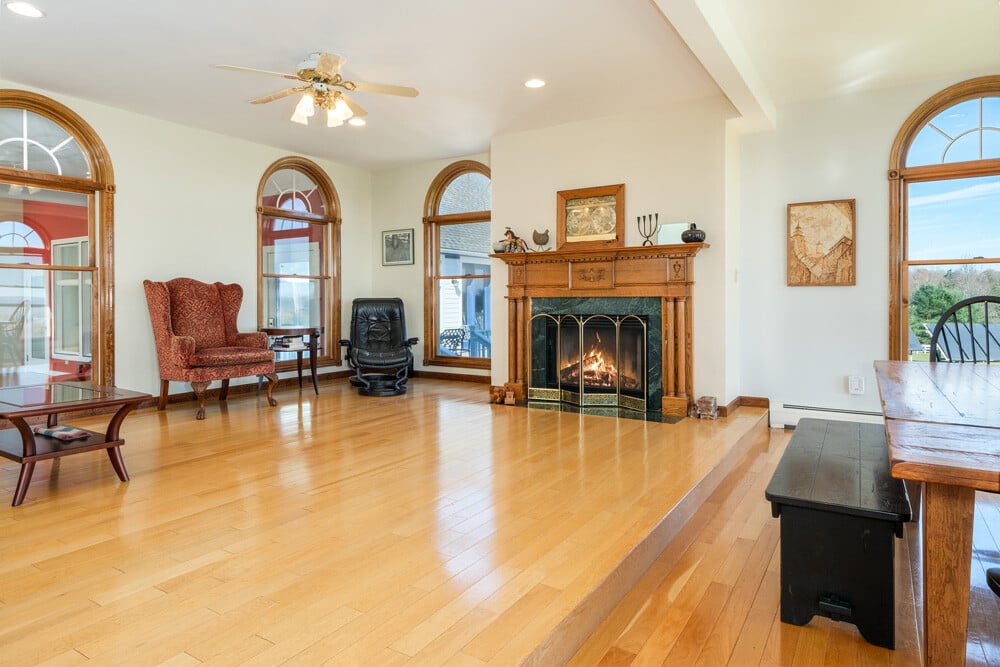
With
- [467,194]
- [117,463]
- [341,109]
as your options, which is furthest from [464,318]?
[117,463]

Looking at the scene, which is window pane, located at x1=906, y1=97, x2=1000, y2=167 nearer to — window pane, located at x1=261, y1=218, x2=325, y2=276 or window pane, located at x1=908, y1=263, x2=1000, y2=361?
window pane, located at x1=908, y1=263, x2=1000, y2=361

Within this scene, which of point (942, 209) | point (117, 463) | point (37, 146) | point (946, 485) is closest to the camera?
point (946, 485)

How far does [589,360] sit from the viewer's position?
5.30m

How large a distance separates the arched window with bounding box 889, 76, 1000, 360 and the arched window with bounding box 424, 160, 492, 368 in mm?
3884

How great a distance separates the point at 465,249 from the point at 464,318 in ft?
2.65

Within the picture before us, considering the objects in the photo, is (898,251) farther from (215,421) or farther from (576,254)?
(215,421)

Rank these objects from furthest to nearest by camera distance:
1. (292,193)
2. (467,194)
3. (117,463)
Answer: (467,194) → (292,193) → (117,463)

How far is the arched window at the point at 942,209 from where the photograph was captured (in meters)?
4.32

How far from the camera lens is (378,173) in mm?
7473

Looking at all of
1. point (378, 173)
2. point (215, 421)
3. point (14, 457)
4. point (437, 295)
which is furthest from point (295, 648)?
point (378, 173)

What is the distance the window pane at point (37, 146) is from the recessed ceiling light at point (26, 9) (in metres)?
1.52

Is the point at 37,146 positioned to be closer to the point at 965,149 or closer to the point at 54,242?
the point at 54,242

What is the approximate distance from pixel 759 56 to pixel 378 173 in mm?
4812

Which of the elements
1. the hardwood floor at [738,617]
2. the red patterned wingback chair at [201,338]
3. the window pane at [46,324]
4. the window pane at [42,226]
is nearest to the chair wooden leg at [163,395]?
the red patterned wingback chair at [201,338]
